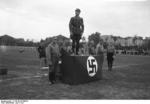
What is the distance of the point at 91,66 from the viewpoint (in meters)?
8.35

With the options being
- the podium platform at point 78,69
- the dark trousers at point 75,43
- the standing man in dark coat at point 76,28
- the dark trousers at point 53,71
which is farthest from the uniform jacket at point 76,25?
the dark trousers at point 53,71

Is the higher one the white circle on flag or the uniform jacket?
the uniform jacket

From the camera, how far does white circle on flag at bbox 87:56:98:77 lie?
8.25 metres

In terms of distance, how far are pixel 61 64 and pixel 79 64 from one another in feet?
2.64

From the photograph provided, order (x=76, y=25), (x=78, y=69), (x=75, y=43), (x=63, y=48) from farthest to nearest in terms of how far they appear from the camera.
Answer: (x=75, y=43)
(x=76, y=25)
(x=63, y=48)
(x=78, y=69)

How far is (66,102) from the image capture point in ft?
15.2

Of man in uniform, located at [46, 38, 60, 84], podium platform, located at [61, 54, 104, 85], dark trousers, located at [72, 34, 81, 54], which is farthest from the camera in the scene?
dark trousers, located at [72, 34, 81, 54]

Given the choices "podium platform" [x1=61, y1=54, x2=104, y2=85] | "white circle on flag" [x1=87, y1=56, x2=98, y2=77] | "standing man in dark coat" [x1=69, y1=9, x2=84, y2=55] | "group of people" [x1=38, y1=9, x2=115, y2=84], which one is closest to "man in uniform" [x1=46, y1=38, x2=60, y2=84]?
"group of people" [x1=38, y1=9, x2=115, y2=84]

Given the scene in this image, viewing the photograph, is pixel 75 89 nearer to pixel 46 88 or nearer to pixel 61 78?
pixel 46 88

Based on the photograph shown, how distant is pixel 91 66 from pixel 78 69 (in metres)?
0.64

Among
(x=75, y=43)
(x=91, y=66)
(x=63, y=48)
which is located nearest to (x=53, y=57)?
(x=63, y=48)

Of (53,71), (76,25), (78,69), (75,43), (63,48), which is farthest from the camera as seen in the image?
(75,43)

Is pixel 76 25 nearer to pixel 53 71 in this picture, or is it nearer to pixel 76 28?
pixel 76 28

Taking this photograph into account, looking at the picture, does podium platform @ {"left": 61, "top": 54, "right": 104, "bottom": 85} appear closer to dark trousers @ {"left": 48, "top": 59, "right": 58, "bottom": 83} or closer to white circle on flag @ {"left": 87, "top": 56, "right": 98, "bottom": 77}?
white circle on flag @ {"left": 87, "top": 56, "right": 98, "bottom": 77}
